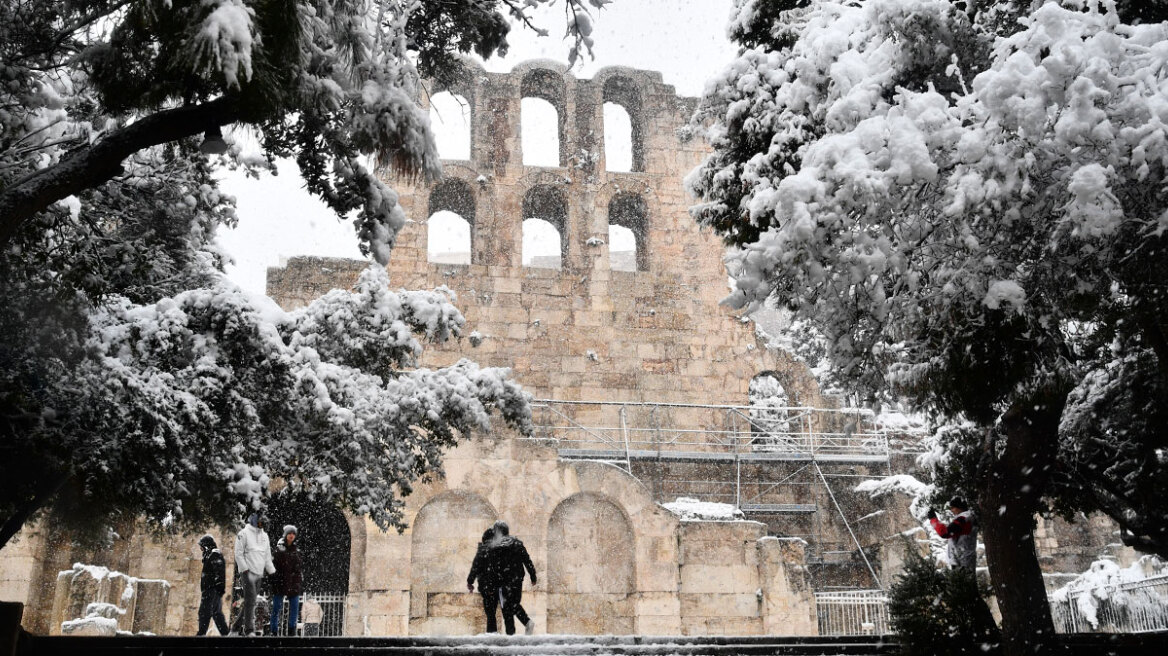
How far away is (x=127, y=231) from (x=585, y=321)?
12.4 meters

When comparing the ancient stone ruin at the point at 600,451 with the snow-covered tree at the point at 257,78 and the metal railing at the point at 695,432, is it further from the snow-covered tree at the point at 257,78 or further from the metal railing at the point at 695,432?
the snow-covered tree at the point at 257,78

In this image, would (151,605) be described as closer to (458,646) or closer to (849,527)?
(458,646)

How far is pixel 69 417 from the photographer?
848 cm

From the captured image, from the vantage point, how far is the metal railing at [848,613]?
15.9 meters

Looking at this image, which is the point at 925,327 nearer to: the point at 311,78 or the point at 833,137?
the point at 833,137

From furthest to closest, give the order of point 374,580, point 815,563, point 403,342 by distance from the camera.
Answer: point 815,563
point 374,580
point 403,342

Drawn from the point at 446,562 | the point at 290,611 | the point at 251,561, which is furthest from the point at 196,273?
the point at 446,562

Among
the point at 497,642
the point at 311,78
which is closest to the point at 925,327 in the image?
the point at 497,642

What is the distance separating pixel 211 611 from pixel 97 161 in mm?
7689

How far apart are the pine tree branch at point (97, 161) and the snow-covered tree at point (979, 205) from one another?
387 cm

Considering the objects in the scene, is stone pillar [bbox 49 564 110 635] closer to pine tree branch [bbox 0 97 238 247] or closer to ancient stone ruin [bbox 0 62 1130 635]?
ancient stone ruin [bbox 0 62 1130 635]

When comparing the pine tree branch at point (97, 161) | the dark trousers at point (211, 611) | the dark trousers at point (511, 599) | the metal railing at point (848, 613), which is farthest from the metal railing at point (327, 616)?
the pine tree branch at point (97, 161)

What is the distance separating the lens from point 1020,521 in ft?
28.2

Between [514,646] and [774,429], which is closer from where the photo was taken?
[514,646]
